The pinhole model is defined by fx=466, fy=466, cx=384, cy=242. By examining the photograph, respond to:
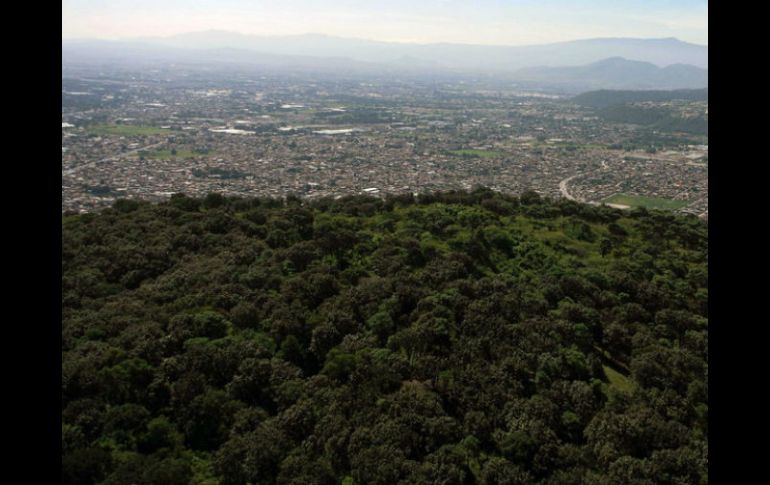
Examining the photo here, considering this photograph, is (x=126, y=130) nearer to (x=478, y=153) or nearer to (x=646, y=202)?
(x=478, y=153)

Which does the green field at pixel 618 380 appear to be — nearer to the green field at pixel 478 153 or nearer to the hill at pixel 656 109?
the green field at pixel 478 153

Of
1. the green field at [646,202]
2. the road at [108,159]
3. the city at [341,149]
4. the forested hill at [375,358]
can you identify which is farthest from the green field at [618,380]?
the road at [108,159]

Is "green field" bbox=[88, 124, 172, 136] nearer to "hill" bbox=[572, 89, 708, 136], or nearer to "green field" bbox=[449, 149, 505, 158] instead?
"green field" bbox=[449, 149, 505, 158]

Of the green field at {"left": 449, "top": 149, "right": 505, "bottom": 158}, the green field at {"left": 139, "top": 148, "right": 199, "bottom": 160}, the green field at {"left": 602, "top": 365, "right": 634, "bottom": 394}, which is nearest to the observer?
the green field at {"left": 602, "top": 365, "right": 634, "bottom": 394}

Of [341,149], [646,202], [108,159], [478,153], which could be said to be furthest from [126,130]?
[646,202]

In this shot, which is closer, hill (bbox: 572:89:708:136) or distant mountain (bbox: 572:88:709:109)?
hill (bbox: 572:89:708:136)

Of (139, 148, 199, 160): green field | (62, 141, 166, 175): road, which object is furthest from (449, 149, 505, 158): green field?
(62, 141, 166, 175): road
